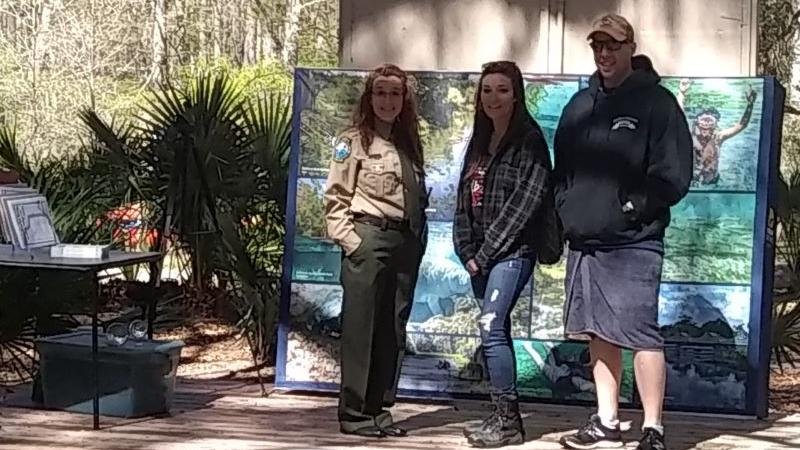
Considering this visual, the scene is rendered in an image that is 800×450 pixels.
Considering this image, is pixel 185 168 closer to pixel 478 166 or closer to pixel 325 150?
pixel 325 150

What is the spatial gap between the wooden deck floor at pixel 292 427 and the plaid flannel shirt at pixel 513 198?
0.89m

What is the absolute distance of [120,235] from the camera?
331 inches

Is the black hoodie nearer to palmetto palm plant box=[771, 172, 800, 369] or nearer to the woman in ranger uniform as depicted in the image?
the woman in ranger uniform

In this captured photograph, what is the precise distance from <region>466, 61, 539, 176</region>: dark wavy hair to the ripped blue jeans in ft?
1.57

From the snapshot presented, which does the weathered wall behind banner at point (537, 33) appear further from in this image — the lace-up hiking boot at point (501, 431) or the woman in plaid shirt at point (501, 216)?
the lace-up hiking boot at point (501, 431)

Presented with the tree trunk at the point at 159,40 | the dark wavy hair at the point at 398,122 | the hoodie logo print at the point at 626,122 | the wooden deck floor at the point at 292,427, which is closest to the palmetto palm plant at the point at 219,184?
the wooden deck floor at the point at 292,427

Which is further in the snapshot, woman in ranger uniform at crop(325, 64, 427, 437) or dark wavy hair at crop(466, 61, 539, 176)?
woman in ranger uniform at crop(325, 64, 427, 437)

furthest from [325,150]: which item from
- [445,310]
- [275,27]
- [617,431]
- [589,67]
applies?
[275,27]

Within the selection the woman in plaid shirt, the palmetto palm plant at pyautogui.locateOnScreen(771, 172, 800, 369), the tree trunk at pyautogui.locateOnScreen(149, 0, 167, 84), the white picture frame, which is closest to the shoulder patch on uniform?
the woman in plaid shirt

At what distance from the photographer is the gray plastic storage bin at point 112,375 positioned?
6.43 meters

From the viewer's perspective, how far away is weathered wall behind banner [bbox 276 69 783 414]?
21.5 ft

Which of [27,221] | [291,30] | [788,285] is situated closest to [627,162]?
[788,285]

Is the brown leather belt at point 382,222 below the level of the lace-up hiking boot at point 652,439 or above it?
above

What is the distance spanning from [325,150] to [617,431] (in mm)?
2255
